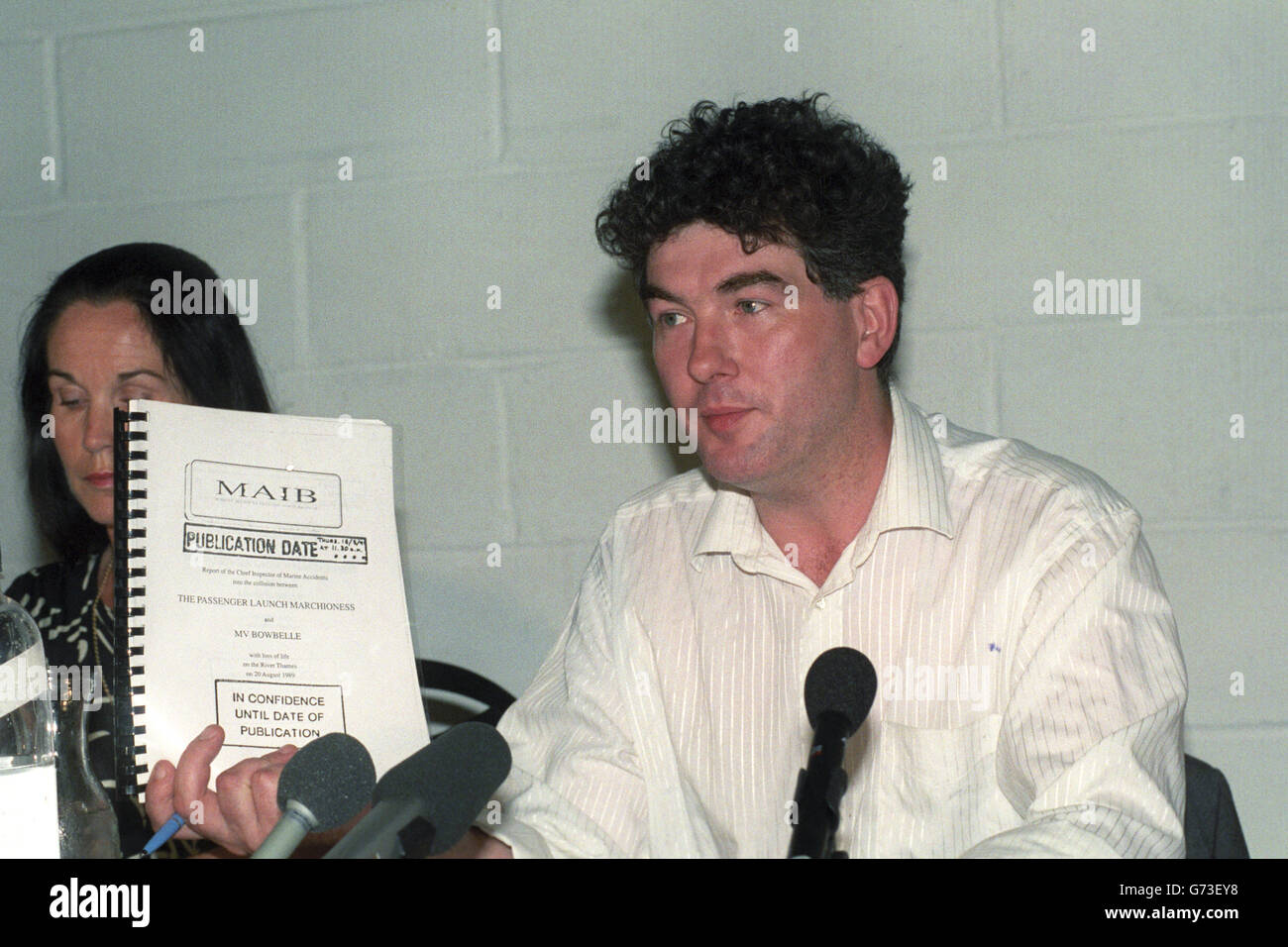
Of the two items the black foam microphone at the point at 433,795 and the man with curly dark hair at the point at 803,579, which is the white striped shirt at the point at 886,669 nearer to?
the man with curly dark hair at the point at 803,579

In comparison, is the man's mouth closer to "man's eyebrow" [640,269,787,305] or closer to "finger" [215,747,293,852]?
"man's eyebrow" [640,269,787,305]

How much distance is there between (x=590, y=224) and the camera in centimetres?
203

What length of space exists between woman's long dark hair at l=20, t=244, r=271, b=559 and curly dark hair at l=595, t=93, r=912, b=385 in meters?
0.61

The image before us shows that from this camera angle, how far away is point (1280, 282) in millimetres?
1853

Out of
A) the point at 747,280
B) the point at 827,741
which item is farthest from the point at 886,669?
the point at 827,741

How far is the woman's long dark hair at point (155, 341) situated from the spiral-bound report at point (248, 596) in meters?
0.81

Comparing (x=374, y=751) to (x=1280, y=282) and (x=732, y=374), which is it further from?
(x=1280, y=282)

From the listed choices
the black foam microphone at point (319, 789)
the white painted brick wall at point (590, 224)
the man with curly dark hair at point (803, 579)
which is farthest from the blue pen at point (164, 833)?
the white painted brick wall at point (590, 224)

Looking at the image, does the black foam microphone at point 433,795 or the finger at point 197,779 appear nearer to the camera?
the black foam microphone at point 433,795

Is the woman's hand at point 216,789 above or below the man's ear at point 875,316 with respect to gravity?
below

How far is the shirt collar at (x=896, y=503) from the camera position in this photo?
58.7 inches

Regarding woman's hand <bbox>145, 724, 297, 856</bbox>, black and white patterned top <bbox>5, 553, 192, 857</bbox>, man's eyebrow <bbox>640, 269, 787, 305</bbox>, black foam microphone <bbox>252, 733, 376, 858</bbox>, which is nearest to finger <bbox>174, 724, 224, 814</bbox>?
woman's hand <bbox>145, 724, 297, 856</bbox>

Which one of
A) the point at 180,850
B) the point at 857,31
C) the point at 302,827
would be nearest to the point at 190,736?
the point at 302,827

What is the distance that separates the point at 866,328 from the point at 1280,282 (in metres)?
0.67
